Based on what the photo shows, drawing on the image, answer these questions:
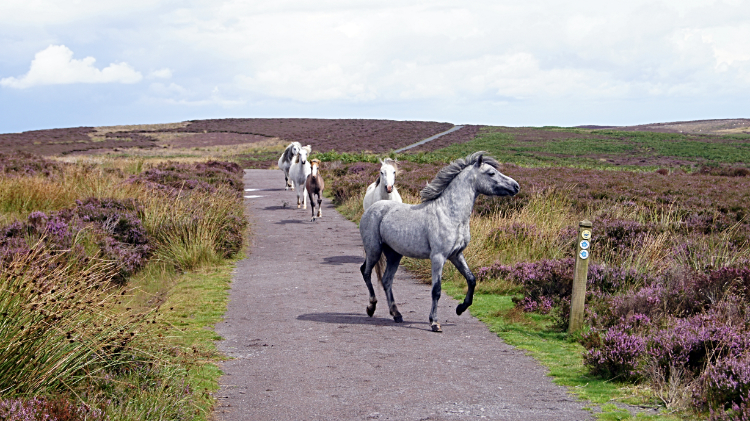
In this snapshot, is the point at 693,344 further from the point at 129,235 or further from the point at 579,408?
the point at 129,235

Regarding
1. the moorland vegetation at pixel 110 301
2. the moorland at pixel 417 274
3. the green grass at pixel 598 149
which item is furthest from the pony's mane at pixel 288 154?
the green grass at pixel 598 149

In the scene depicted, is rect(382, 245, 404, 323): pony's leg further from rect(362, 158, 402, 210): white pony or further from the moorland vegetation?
rect(362, 158, 402, 210): white pony

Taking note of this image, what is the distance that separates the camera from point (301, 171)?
76.4 ft

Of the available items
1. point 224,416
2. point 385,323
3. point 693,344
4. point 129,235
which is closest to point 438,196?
point 385,323

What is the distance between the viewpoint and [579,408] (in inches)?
229

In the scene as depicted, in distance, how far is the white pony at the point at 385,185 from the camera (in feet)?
41.3

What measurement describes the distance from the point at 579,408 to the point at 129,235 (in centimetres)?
1131

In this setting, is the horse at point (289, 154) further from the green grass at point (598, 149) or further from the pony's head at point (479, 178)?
the green grass at point (598, 149)

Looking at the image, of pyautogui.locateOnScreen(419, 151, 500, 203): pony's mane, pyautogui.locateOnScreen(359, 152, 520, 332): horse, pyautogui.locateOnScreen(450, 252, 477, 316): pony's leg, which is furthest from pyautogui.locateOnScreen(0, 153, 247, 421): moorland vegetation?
pyautogui.locateOnScreen(419, 151, 500, 203): pony's mane

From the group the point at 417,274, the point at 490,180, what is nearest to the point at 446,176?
the point at 490,180

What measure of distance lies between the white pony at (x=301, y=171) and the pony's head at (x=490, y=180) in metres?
14.2

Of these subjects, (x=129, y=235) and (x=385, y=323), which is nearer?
(x=385, y=323)

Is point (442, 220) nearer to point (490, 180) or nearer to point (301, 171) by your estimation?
point (490, 180)

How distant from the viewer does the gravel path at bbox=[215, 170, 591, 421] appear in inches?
224
